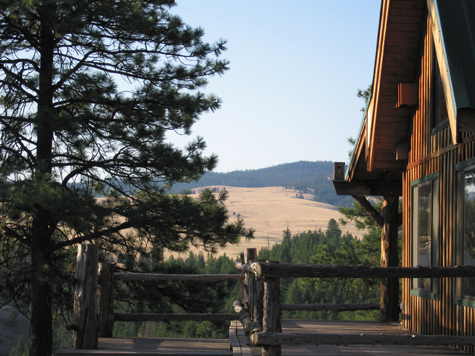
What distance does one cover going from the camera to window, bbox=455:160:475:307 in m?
6.62

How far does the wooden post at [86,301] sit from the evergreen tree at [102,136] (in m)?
4.52

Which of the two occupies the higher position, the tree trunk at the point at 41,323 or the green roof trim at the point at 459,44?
the green roof trim at the point at 459,44

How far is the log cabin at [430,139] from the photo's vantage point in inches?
236

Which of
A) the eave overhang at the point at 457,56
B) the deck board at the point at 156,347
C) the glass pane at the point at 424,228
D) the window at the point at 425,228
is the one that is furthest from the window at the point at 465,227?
the deck board at the point at 156,347

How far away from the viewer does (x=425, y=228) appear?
8.51 meters

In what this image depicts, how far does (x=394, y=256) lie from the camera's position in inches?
478

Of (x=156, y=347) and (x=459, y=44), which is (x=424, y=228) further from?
(x=156, y=347)

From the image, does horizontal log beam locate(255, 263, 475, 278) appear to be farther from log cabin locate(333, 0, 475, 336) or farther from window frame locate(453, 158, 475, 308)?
window frame locate(453, 158, 475, 308)

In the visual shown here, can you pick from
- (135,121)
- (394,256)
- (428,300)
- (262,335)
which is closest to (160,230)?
(135,121)

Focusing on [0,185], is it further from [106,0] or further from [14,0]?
[106,0]

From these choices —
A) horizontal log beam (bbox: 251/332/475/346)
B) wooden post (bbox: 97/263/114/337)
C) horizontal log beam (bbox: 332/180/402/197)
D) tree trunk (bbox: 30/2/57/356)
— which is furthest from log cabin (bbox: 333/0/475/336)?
tree trunk (bbox: 30/2/57/356)

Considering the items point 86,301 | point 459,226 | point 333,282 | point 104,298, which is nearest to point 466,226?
point 459,226

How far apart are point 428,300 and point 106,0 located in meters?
11.6

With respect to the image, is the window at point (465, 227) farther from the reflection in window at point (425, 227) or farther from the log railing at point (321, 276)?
the log railing at point (321, 276)
